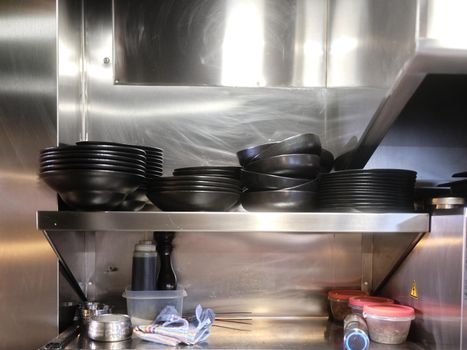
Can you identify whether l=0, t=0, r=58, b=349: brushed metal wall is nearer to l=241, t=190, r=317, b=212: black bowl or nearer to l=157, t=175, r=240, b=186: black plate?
l=157, t=175, r=240, b=186: black plate

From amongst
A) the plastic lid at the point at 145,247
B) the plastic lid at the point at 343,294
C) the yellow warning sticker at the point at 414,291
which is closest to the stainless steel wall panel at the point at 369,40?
the yellow warning sticker at the point at 414,291

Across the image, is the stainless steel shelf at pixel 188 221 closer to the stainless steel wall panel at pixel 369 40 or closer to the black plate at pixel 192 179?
the black plate at pixel 192 179

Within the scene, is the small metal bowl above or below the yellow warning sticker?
below

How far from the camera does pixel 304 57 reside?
54.9 inches

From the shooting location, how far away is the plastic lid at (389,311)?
3.43ft

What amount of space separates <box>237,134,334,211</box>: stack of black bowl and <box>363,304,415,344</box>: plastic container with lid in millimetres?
323

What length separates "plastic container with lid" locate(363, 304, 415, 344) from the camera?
1.05 meters

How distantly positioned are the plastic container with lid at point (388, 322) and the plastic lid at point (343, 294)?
18 cm

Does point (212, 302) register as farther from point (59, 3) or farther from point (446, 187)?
point (59, 3)

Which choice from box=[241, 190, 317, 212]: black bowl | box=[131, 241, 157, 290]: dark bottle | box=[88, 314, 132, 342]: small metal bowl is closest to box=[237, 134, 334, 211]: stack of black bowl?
box=[241, 190, 317, 212]: black bowl

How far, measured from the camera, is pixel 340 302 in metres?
1.26

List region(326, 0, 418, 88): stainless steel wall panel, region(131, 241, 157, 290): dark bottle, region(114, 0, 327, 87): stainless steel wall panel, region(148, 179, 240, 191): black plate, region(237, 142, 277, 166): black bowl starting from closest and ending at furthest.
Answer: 1. region(326, 0, 418, 88): stainless steel wall panel
2. region(148, 179, 240, 191): black plate
3. region(237, 142, 277, 166): black bowl
4. region(131, 241, 157, 290): dark bottle
5. region(114, 0, 327, 87): stainless steel wall panel

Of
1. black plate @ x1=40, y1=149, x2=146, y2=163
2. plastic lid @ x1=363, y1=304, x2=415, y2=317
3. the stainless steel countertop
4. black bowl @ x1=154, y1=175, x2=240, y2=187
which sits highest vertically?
black plate @ x1=40, y1=149, x2=146, y2=163

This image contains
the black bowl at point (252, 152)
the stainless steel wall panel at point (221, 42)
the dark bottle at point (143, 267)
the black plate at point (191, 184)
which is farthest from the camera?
the stainless steel wall panel at point (221, 42)
